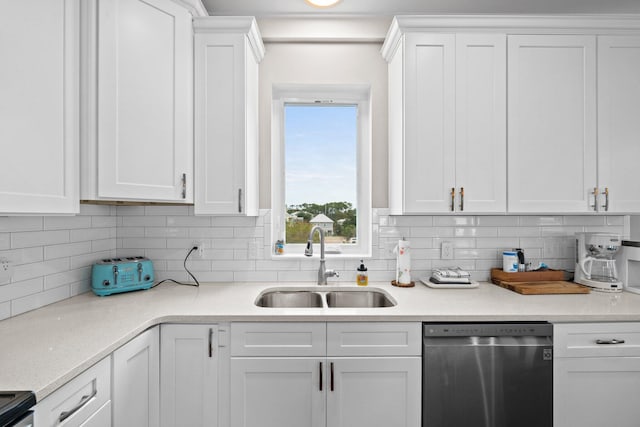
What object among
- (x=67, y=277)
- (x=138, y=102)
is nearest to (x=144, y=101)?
(x=138, y=102)

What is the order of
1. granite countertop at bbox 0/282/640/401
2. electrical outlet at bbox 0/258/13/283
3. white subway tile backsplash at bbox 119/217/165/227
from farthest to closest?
white subway tile backsplash at bbox 119/217/165/227 < electrical outlet at bbox 0/258/13/283 < granite countertop at bbox 0/282/640/401

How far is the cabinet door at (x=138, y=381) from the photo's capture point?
1.27 metres

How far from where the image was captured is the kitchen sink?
83.6 inches

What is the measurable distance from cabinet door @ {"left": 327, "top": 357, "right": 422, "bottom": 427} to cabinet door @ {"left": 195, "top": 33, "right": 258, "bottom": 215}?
1.03 m

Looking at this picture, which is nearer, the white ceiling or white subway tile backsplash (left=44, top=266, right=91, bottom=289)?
white subway tile backsplash (left=44, top=266, right=91, bottom=289)

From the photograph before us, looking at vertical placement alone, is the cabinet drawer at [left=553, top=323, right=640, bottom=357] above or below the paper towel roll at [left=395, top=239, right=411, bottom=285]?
below

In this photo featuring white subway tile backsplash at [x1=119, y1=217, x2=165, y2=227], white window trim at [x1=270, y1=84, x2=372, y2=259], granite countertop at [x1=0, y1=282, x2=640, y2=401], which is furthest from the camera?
white window trim at [x1=270, y1=84, x2=372, y2=259]

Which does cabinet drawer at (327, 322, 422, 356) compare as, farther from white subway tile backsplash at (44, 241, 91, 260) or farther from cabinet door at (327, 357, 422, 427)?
white subway tile backsplash at (44, 241, 91, 260)

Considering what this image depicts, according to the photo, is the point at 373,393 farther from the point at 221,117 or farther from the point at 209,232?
the point at 221,117

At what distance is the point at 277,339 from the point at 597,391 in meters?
1.52

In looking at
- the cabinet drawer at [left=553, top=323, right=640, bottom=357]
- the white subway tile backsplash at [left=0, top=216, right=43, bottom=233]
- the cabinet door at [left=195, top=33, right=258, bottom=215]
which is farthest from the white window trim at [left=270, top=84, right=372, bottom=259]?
the white subway tile backsplash at [left=0, top=216, right=43, bottom=233]

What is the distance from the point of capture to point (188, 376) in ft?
5.13

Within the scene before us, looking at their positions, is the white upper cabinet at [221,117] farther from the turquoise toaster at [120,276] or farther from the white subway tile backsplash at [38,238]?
the white subway tile backsplash at [38,238]

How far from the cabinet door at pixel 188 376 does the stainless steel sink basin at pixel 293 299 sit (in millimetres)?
594
